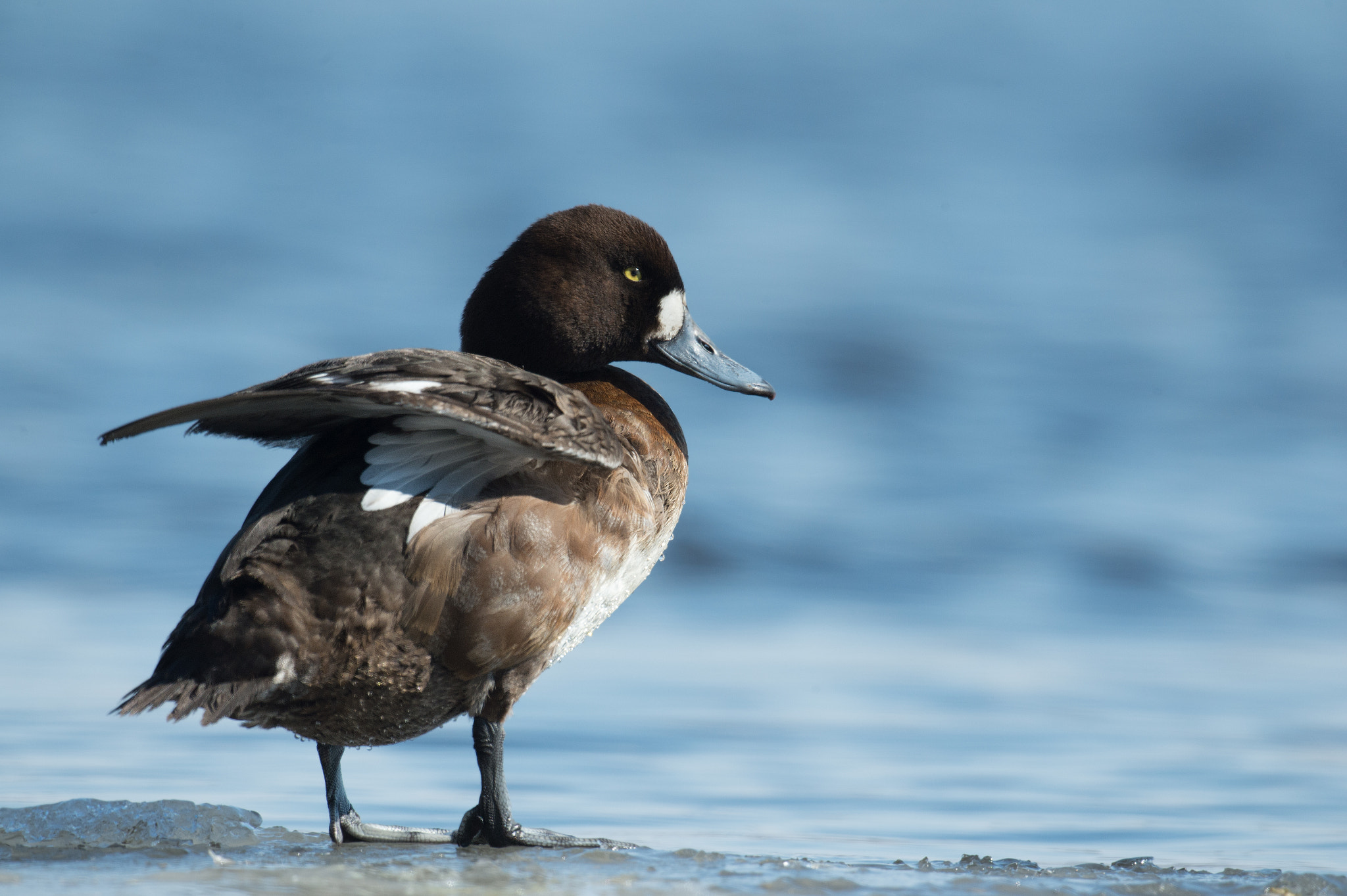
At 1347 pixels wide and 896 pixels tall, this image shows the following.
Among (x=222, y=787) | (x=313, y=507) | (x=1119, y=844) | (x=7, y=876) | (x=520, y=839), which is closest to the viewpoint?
(x=7, y=876)

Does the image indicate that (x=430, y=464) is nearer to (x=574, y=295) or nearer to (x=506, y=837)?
(x=506, y=837)

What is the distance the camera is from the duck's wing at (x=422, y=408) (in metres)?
2.96

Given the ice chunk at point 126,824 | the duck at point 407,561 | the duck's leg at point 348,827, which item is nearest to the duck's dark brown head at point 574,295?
the duck at point 407,561

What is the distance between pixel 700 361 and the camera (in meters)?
4.63

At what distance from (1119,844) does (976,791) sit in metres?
0.69

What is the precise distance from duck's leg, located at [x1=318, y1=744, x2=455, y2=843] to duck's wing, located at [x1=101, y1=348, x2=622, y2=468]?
0.89 metres

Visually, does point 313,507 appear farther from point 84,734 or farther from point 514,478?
point 84,734

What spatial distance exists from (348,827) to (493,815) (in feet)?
1.25

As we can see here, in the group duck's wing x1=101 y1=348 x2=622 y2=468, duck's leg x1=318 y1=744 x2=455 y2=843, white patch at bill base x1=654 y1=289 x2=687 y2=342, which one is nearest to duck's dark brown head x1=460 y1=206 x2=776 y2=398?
white patch at bill base x1=654 y1=289 x2=687 y2=342

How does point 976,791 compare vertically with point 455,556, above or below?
below

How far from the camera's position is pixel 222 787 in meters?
4.55

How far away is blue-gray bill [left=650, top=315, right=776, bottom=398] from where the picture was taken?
4602 mm

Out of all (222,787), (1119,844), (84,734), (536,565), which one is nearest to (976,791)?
(1119,844)

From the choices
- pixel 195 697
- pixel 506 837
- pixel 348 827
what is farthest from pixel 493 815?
pixel 195 697
